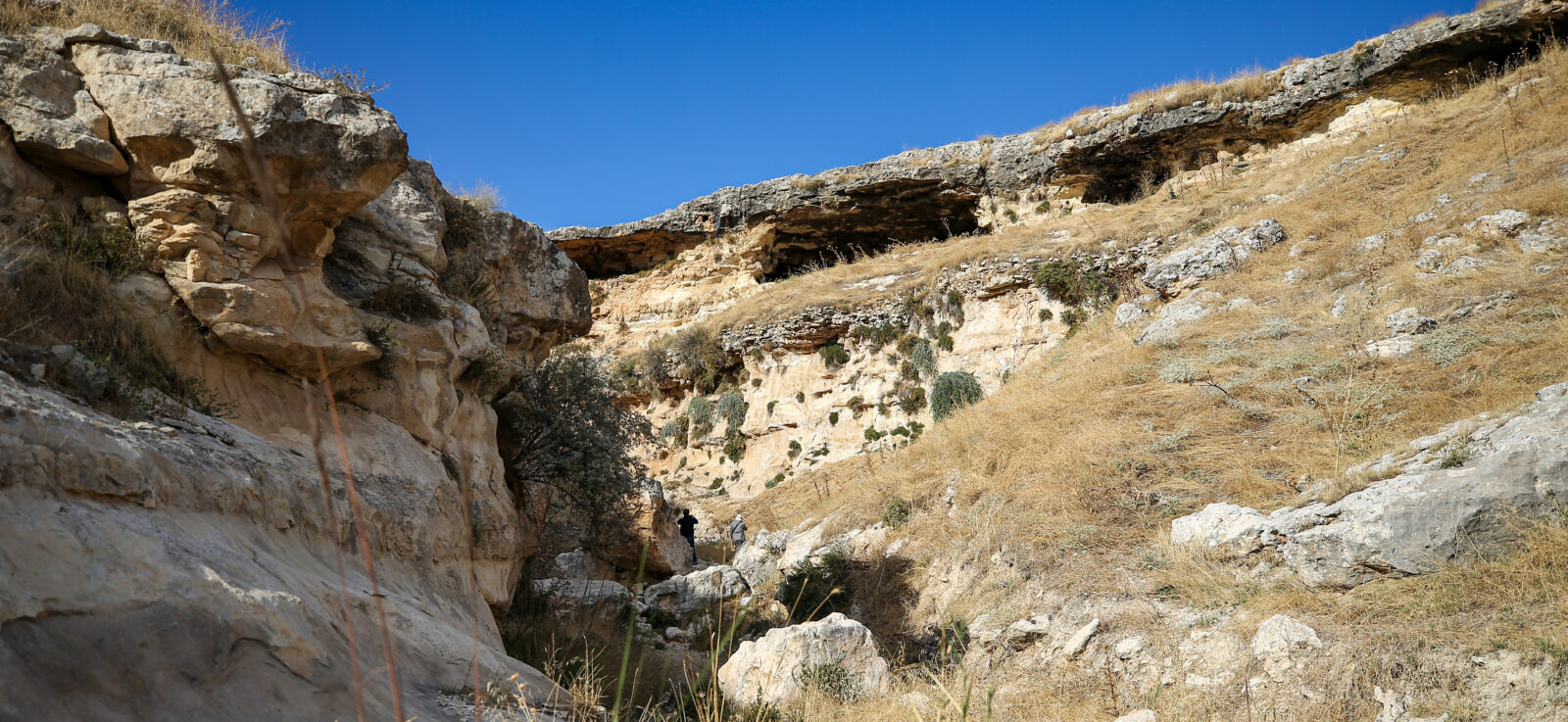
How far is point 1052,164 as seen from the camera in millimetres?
21938

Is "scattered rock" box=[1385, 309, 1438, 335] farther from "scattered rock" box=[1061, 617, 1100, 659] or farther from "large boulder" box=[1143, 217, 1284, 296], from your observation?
"scattered rock" box=[1061, 617, 1100, 659]

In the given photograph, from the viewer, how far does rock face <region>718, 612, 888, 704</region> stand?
18.7 feet

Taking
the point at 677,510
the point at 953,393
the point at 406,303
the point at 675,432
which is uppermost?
the point at 406,303

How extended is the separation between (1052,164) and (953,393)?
357 inches

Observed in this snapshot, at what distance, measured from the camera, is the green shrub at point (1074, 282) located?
16.6 meters

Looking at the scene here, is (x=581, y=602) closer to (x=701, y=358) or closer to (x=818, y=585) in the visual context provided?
(x=818, y=585)

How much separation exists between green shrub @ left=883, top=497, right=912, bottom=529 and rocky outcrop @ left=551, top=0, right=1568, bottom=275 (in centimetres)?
1412

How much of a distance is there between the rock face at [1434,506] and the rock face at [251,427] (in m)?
5.75

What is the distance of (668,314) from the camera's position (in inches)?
1003

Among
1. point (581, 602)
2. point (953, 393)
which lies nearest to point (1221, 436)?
point (581, 602)

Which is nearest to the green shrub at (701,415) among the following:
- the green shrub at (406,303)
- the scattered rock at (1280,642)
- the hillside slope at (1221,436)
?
the hillside slope at (1221,436)

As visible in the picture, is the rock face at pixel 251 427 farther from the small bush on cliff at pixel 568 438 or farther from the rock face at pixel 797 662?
the rock face at pixel 797 662

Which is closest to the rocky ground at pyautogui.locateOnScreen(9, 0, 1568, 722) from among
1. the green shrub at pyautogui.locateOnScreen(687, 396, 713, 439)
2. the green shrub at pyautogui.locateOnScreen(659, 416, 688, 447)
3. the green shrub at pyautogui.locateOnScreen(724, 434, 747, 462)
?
the green shrub at pyautogui.locateOnScreen(724, 434, 747, 462)

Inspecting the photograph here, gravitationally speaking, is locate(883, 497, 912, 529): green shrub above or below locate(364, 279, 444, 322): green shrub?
below
